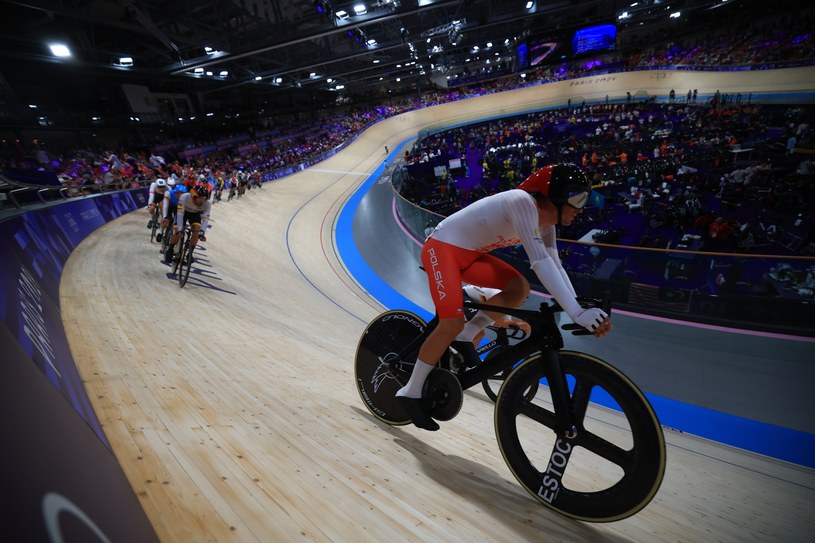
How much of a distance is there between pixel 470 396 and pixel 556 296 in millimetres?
2201

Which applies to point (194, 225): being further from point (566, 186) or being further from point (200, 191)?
point (566, 186)

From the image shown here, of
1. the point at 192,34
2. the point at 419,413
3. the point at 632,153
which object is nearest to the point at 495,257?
the point at 419,413

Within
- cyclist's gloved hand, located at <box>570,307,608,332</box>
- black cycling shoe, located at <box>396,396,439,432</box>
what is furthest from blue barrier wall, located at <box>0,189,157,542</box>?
cyclist's gloved hand, located at <box>570,307,608,332</box>

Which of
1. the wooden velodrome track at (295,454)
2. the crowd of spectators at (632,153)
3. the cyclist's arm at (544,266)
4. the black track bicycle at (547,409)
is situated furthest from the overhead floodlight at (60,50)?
the cyclist's arm at (544,266)

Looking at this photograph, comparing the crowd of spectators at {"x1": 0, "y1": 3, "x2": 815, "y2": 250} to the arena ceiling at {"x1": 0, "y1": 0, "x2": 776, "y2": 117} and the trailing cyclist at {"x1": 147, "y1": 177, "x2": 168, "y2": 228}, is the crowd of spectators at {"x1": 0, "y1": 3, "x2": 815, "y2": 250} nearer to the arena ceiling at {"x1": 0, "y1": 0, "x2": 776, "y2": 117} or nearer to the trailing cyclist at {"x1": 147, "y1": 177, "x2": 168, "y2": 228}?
the trailing cyclist at {"x1": 147, "y1": 177, "x2": 168, "y2": 228}

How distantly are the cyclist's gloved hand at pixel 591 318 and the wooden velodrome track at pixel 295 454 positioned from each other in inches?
37.3

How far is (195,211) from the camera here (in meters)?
5.64

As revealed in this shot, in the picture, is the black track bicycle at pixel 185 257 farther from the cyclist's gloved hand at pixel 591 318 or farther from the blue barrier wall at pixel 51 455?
the cyclist's gloved hand at pixel 591 318

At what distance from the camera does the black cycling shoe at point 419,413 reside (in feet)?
7.38

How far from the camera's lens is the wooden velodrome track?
1.64 meters

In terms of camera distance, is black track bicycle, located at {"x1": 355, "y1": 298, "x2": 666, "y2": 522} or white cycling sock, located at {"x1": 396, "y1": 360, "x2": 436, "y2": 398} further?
white cycling sock, located at {"x1": 396, "y1": 360, "x2": 436, "y2": 398}

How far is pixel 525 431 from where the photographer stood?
2822mm

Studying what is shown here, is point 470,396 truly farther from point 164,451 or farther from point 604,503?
point 164,451

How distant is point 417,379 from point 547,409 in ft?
2.45
